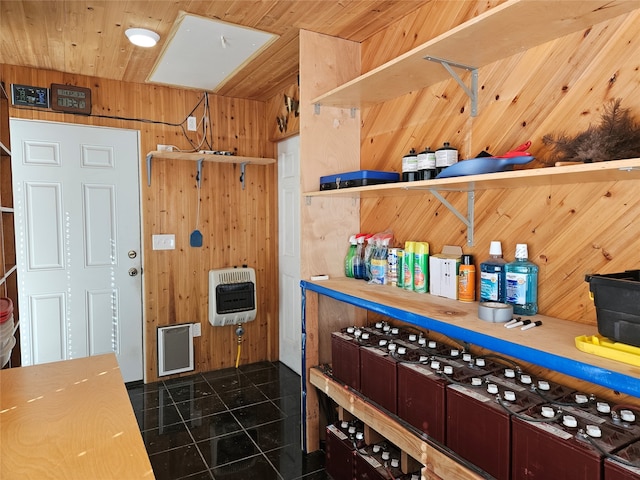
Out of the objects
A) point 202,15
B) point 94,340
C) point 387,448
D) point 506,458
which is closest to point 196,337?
point 94,340

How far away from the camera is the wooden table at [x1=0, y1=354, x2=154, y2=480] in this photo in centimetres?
99

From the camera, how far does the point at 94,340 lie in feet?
10.5

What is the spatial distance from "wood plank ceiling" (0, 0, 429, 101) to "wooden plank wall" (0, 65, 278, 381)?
41 cm

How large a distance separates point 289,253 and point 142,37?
194cm

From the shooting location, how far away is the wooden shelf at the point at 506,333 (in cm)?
100

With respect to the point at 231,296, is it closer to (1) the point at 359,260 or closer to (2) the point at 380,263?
(1) the point at 359,260

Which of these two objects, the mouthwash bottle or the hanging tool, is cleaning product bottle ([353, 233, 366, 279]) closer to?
the mouthwash bottle

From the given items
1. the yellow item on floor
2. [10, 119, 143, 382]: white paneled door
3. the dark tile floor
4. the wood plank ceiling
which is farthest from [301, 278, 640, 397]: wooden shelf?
[10, 119, 143, 382]: white paneled door

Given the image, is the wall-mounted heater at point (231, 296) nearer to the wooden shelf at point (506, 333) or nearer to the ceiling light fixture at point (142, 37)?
the wooden shelf at point (506, 333)

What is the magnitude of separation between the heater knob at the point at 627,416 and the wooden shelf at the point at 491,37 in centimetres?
115

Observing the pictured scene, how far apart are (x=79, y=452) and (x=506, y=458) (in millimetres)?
1168

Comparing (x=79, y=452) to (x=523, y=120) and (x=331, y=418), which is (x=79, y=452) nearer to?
(x=331, y=418)

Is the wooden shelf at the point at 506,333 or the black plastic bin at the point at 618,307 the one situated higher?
the black plastic bin at the point at 618,307

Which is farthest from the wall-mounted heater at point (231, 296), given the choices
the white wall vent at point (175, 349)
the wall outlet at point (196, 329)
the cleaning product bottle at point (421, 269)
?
the cleaning product bottle at point (421, 269)
